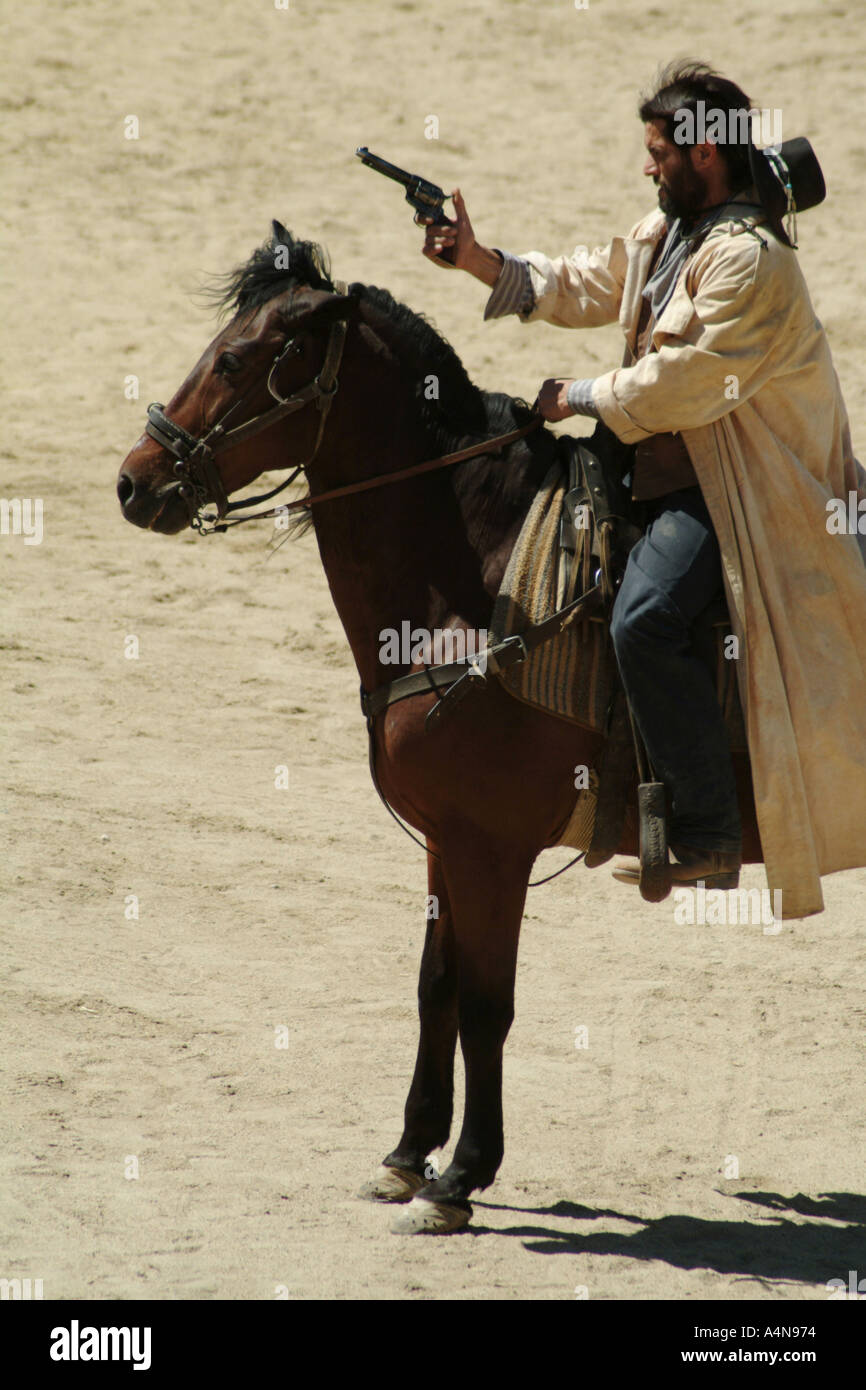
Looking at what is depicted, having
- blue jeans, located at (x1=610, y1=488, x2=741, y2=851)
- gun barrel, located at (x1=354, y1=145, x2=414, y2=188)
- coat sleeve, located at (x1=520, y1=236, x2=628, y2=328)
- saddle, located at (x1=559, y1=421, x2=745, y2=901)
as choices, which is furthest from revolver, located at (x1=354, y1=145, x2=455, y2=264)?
blue jeans, located at (x1=610, y1=488, x2=741, y2=851)

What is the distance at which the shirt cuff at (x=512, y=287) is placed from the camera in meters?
4.29

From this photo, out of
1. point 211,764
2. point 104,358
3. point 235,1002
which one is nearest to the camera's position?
point 235,1002

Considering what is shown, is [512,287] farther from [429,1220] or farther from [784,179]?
[429,1220]

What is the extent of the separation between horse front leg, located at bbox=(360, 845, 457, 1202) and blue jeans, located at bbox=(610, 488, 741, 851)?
2.61 ft

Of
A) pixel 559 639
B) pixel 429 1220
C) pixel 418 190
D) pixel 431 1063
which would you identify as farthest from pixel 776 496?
pixel 429 1220

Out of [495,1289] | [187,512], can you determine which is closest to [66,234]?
[187,512]

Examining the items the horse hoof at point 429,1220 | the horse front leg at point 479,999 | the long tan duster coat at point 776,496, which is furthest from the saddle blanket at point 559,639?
the horse hoof at point 429,1220

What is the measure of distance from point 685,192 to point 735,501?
0.81 m

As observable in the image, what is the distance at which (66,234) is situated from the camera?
13.1m

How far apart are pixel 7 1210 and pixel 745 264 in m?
3.10

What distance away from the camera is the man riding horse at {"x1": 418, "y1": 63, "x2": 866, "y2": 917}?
3715mm

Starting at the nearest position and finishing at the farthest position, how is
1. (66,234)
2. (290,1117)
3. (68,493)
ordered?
(290,1117)
(68,493)
(66,234)

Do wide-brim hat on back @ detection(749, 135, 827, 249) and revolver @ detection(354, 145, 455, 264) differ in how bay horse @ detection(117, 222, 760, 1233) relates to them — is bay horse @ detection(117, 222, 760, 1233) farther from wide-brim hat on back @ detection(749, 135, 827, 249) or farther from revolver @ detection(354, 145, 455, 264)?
wide-brim hat on back @ detection(749, 135, 827, 249)

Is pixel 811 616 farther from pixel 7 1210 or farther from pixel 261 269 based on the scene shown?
pixel 7 1210
